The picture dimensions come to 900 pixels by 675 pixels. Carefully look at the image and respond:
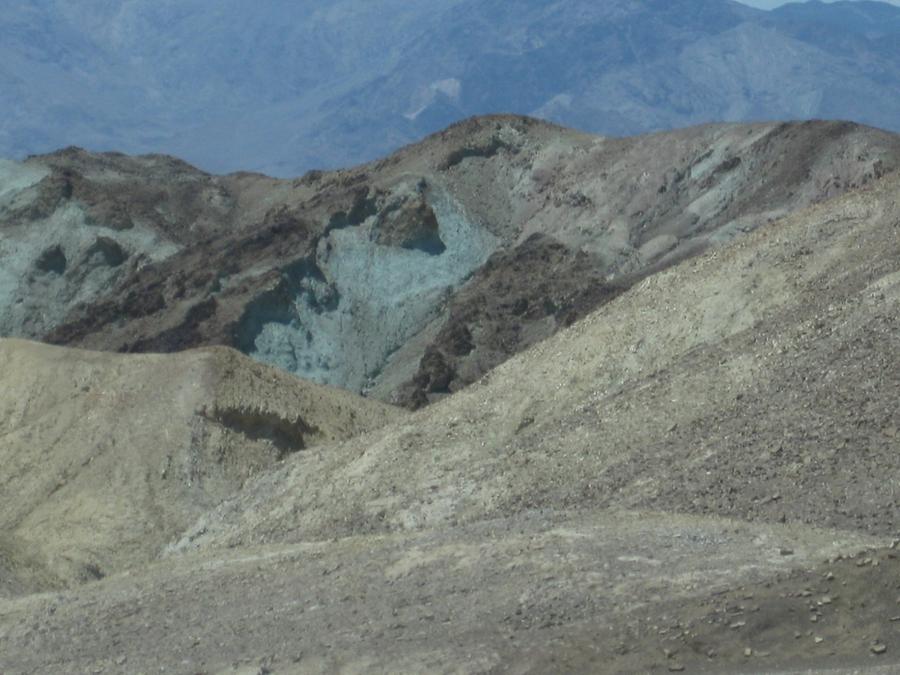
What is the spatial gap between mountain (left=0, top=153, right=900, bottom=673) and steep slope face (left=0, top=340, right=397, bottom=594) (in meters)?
0.05

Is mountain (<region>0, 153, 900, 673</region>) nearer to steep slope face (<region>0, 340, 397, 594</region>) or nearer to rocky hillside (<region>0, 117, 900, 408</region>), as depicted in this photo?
steep slope face (<region>0, 340, 397, 594</region>)

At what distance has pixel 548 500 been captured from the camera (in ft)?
56.4

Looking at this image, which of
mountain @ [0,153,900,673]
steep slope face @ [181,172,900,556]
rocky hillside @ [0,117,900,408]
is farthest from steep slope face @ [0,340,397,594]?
rocky hillside @ [0,117,900,408]

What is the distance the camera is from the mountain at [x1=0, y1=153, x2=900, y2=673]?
12.2m

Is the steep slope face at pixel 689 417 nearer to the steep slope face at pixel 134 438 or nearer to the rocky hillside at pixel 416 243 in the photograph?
the steep slope face at pixel 134 438

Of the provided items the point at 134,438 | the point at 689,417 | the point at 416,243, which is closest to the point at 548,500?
the point at 689,417

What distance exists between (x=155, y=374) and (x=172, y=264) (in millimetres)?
26336

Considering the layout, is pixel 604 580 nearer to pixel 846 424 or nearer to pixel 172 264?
pixel 846 424

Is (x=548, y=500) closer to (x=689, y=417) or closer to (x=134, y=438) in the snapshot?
(x=689, y=417)

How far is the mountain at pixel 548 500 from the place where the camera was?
12180mm

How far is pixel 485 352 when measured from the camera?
131ft

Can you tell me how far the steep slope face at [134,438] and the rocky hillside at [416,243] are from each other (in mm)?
11762

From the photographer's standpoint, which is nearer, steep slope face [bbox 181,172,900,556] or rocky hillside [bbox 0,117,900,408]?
steep slope face [bbox 181,172,900,556]

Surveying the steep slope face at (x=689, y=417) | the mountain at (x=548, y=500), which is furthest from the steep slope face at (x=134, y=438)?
the steep slope face at (x=689, y=417)
